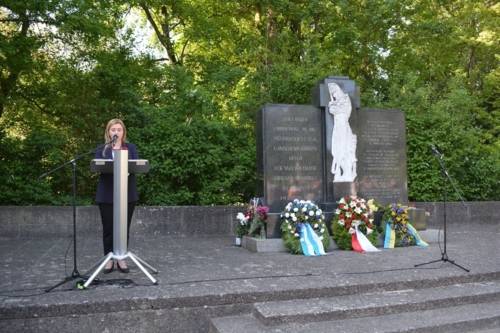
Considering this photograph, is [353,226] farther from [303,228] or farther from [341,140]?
[341,140]

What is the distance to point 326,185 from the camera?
8.24 metres

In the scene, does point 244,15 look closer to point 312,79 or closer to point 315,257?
point 312,79

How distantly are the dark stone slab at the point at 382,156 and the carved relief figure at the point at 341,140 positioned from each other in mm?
325

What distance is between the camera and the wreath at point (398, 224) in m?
7.67

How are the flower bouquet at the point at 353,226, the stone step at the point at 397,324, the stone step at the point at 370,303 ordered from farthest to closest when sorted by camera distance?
the flower bouquet at the point at 353,226
the stone step at the point at 370,303
the stone step at the point at 397,324

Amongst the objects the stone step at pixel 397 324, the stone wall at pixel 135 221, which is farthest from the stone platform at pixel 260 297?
the stone wall at pixel 135 221

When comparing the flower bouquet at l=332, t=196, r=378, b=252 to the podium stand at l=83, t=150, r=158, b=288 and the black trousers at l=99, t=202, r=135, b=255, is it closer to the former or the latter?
the black trousers at l=99, t=202, r=135, b=255

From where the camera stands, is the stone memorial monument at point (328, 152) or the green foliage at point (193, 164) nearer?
the stone memorial monument at point (328, 152)

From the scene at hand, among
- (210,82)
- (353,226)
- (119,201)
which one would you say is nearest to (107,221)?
(119,201)

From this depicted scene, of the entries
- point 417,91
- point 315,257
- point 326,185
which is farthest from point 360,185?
point 417,91

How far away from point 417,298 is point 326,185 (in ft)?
12.8

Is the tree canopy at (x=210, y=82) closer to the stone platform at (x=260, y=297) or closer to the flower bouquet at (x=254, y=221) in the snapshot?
the flower bouquet at (x=254, y=221)

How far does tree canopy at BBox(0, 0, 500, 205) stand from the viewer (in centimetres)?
983

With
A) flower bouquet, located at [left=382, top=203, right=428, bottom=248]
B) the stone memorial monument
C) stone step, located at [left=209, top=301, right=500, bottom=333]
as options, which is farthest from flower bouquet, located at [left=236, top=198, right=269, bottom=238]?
stone step, located at [left=209, top=301, right=500, bottom=333]
